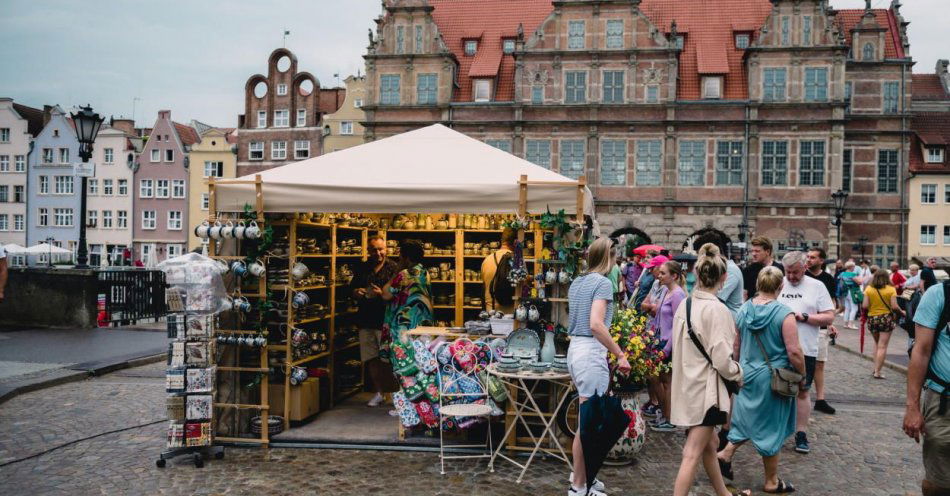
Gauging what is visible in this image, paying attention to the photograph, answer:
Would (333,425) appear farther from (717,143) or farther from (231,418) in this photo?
(717,143)

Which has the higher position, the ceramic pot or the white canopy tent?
the white canopy tent

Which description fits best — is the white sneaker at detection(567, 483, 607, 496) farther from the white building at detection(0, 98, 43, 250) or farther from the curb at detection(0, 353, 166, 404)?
the white building at detection(0, 98, 43, 250)

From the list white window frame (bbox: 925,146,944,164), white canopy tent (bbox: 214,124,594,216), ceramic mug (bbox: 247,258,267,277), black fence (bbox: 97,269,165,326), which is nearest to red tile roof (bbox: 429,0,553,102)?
black fence (bbox: 97,269,165,326)

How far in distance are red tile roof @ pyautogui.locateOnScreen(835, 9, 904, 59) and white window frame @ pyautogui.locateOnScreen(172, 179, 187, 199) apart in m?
39.9

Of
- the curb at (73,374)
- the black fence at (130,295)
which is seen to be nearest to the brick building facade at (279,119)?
the black fence at (130,295)

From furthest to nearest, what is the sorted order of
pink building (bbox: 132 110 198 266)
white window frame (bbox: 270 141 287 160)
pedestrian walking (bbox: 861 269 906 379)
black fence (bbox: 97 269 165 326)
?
pink building (bbox: 132 110 198 266)
white window frame (bbox: 270 141 287 160)
black fence (bbox: 97 269 165 326)
pedestrian walking (bbox: 861 269 906 379)

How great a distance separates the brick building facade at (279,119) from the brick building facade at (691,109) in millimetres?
10717

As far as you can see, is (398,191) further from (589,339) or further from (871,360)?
(871,360)

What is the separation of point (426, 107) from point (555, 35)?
6769 millimetres

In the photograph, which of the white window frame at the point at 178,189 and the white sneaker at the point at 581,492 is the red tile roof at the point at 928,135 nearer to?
the white sneaker at the point at 581,492

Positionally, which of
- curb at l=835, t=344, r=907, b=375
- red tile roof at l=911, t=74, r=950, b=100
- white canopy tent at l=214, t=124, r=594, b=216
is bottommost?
curb at l=835, t=344, r=907, b=375

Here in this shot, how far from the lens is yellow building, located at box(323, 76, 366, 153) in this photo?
42.6m

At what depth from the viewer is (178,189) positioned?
47.3m

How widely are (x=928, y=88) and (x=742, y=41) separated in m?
16.9
